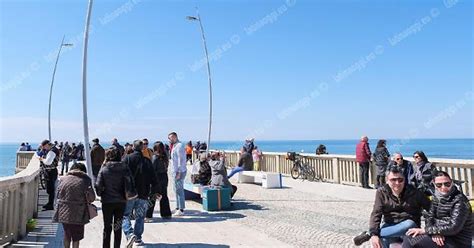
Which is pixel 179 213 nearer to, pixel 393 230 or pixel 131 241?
pixel 131 241

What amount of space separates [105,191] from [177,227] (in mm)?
2524

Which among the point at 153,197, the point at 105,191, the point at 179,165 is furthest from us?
the point at 179,165

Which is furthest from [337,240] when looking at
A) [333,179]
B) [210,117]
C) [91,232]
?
[210,117]

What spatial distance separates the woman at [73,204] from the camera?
5.29 m

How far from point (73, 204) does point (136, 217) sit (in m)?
1.47

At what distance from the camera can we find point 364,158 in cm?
1301

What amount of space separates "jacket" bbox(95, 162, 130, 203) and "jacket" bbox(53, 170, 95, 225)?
36cm

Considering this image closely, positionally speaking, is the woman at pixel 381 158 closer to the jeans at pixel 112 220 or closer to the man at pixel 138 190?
the man at pixel 138 190

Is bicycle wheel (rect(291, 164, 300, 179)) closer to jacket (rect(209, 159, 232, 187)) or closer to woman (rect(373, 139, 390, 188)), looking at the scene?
woman (rect(373, 139, 390, 188))

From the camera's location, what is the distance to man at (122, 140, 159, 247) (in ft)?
20.9

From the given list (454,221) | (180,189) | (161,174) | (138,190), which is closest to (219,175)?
(180,189)

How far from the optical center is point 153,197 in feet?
24.7

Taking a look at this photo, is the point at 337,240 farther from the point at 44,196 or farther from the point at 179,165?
the point at 44,196

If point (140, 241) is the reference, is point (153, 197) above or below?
above
